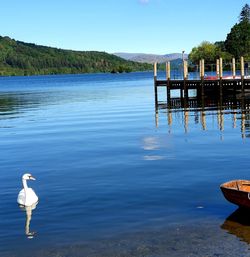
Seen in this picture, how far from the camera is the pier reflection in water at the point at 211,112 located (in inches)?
1360

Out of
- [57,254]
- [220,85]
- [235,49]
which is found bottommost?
[57,254]

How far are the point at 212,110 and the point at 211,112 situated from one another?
181cm

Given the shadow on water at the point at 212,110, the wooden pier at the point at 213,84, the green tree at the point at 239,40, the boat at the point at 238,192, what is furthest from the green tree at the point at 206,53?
the boat at the point at 238,192

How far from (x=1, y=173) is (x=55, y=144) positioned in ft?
24.3

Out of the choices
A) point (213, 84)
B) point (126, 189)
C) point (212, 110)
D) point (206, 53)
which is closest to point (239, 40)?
point (206, 53)

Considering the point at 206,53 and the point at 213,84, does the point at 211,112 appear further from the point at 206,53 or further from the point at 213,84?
the point at 206,53

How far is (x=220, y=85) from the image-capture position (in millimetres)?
53219

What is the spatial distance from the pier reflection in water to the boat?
1448cm

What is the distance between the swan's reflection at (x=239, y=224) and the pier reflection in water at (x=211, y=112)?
1482 centimetres

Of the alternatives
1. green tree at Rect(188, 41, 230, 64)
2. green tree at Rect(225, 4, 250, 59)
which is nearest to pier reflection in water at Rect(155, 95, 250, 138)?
green tree at Rect(188, 41, 230, 64)

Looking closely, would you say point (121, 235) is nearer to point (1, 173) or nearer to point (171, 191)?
point (171, 191)

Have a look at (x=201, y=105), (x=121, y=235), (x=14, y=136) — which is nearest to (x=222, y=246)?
(x=121, y=235)

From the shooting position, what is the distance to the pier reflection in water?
34544mm

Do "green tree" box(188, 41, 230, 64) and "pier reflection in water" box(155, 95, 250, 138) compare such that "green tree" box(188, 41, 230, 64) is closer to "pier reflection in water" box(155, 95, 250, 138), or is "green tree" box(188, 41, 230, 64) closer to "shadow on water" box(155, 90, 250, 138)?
"shadow on water" box(155, 90, 250, 138)
